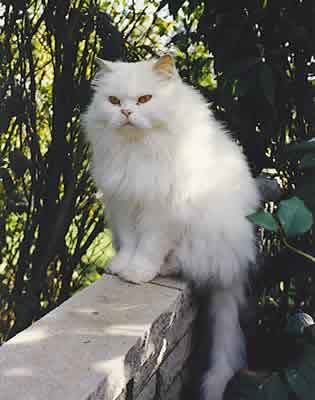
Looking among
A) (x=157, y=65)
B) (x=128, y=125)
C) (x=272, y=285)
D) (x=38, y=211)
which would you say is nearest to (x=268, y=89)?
(x=157, y=65)

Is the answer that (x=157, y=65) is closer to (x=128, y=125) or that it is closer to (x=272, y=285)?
(x=128, y=125)

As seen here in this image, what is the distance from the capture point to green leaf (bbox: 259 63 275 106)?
6.52 ft

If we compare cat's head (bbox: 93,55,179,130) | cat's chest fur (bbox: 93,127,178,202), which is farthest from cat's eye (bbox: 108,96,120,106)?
cat's chest fur (bbox: 93,127,178,202)

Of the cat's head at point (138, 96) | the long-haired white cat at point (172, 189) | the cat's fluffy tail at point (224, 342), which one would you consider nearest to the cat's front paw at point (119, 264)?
the long-haired white cat at point (172, 189)

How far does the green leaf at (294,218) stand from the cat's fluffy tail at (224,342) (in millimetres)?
862

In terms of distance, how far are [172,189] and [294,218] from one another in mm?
711

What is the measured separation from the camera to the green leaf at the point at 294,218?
119 cm

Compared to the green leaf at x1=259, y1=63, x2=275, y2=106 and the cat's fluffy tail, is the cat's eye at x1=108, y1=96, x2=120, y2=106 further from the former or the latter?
the cat's fluffy tail

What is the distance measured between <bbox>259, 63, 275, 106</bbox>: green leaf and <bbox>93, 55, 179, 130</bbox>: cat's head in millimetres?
326

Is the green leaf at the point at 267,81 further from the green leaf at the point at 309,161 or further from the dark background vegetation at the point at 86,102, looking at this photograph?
the green leaf at the point at 309,161

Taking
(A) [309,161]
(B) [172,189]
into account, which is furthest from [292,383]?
(B) [172,189]

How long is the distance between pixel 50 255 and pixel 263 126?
129 cm

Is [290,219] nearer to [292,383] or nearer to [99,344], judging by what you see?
[292,383]

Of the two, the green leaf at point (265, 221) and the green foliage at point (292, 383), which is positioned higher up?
the green leaf at point (265, 221)
